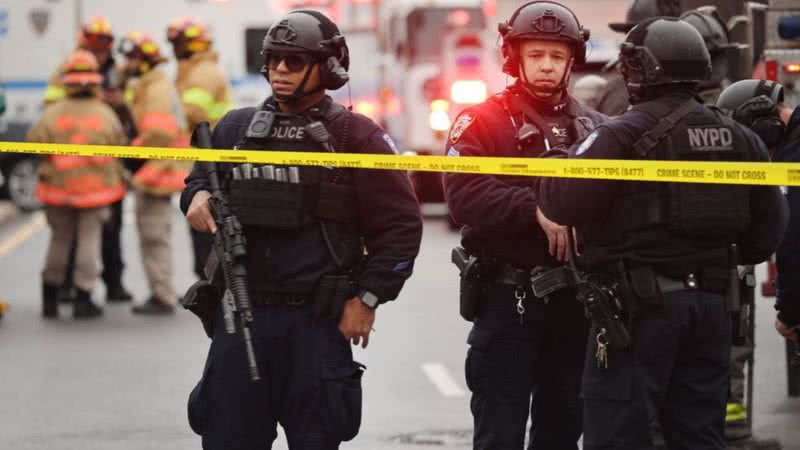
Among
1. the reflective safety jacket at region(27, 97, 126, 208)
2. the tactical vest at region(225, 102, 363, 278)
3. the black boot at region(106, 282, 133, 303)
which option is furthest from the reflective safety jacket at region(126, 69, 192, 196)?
the tactical vest at region(225, 102, 363, 278)

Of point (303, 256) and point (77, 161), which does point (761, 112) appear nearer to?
point (303, 256)

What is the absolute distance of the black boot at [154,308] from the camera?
15250 millimetres

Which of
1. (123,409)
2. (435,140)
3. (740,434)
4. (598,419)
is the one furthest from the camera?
(435,140)

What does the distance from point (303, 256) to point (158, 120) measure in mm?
8504

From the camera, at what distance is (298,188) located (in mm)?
6602

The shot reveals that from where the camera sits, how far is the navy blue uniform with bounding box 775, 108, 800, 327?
7184 millimetres

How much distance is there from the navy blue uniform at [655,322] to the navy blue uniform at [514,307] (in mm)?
536

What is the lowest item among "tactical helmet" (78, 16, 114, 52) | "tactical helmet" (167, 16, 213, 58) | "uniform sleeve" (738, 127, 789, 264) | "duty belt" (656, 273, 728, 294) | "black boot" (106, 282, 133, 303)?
"black boot" (106, 282, 133, 303)

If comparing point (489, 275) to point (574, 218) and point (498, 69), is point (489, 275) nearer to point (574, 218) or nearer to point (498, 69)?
point (574, 218)

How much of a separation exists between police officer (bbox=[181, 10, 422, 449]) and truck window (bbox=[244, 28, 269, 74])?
50.7 feet

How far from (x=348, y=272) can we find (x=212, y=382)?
0.61m

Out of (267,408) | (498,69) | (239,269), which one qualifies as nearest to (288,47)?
(239,269)

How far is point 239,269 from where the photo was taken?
6566 millimetres

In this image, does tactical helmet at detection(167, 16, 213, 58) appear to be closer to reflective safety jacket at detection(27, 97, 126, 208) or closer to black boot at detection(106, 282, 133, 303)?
reflective safety jacket at detection(27, 97, 126, 208)
